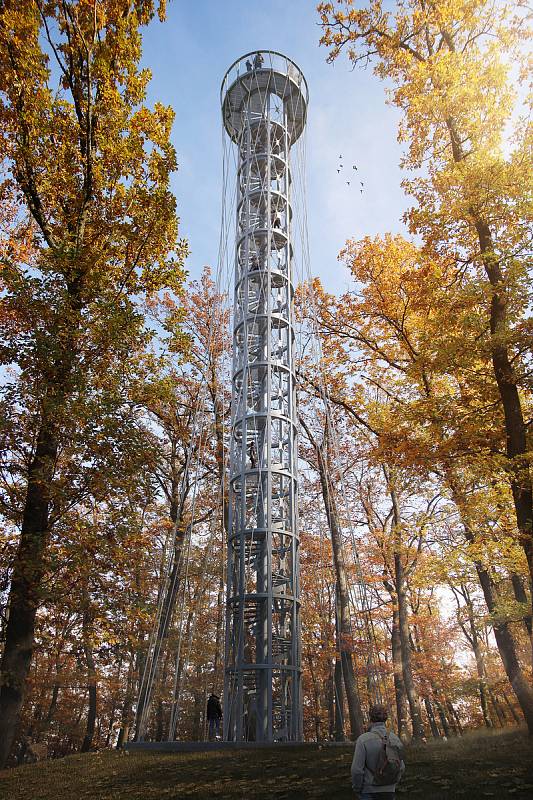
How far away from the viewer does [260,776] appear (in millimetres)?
7121

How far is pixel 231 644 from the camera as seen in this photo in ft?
39.4

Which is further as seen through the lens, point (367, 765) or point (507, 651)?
point (507, 651)

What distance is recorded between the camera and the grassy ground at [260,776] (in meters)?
5.93

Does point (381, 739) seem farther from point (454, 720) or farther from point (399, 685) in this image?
point (454, 720)

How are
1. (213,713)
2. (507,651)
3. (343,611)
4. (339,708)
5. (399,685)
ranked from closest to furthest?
(507,651)
(213,713)
(343,611)
(339,708)
(399,685)

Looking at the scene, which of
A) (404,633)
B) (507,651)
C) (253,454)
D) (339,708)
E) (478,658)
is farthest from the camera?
(478,658)

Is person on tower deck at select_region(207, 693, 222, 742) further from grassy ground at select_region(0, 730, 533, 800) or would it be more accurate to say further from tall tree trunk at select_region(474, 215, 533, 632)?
tall tree trunk at select_region(474, 215, 533, 632)

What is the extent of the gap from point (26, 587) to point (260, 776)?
441 centimetres

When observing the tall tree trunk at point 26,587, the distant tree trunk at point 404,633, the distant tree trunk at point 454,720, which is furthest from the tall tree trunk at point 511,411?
the distant tree trunk at point 454,720

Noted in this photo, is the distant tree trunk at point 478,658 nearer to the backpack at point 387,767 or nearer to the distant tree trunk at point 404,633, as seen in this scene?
the distant tree trunk at point 404,633

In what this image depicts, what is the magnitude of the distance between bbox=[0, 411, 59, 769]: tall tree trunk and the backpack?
5.86m

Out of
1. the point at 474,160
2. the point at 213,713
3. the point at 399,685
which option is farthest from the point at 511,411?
the point at 399,685

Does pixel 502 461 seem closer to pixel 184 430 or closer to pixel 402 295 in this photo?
pixel 402 295

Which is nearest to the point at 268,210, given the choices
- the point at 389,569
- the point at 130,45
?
the point at 130,45
